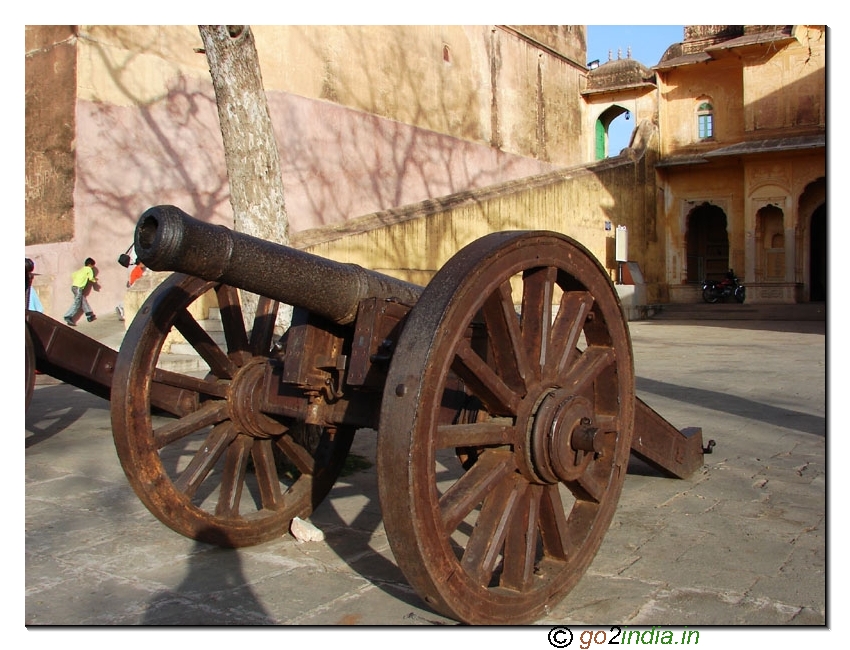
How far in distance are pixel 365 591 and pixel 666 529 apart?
1.63m

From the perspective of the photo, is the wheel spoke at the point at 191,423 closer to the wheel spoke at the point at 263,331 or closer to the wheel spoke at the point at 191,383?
the wheel spoke at the point at 191,383

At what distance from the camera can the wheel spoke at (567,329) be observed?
3201mm

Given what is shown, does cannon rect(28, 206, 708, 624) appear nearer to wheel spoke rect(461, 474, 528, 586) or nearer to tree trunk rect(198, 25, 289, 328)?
wheel spoke rect(461, 474, 528, 586)

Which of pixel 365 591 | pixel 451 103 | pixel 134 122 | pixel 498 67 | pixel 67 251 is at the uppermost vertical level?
pixel 498 67

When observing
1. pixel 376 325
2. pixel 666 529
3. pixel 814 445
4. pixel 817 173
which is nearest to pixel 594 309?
pixel 376 325

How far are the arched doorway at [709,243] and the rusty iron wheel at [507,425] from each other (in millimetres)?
27723

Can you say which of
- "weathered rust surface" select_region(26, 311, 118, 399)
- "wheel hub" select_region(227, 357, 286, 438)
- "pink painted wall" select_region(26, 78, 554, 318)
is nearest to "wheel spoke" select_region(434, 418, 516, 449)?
"wheel hub" select_region(227, 357, 286, 438)

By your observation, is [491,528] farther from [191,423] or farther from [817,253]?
[817,253]

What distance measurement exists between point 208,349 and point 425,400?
6.06 feet

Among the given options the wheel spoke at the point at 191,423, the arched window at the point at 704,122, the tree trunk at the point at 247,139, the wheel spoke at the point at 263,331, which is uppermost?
the arched window at the point at 704,122

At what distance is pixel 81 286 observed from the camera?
46.1ft

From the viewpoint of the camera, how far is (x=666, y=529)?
405 centimetres

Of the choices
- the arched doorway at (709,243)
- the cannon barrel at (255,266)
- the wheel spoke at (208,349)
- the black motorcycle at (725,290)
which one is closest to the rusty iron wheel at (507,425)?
the cannon barrel at (255,266)

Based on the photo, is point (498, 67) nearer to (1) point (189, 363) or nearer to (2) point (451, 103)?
(2) point (451, 103)
